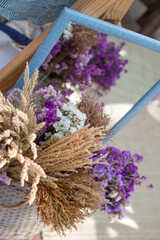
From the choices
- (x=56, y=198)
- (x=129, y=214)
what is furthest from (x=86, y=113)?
(x=129, y=214)

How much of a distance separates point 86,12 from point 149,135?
1588 mm

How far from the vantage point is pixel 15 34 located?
1.42m

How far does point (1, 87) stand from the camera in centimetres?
116

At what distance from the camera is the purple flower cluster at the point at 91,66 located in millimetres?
1406

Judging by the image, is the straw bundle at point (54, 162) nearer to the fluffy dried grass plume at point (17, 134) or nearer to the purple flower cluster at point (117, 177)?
the fluffy dried grass plume at point (17, 134)

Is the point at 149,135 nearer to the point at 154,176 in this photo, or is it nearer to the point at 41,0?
the point at 154,176

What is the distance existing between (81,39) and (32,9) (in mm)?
370

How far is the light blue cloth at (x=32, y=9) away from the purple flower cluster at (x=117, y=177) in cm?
55

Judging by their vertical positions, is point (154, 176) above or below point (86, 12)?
below

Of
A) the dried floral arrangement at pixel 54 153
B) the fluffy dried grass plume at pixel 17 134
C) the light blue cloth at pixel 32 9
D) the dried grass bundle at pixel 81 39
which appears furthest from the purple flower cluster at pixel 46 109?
the dried grass bundle at pixel 81 39

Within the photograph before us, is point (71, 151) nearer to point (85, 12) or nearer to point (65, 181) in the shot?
point (65, 181)

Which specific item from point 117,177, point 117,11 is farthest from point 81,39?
point 117,177

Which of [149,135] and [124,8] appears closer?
[124,8]

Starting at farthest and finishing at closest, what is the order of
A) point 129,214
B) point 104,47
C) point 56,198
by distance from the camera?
point 129,214 → point 104,47 → point 56,198
